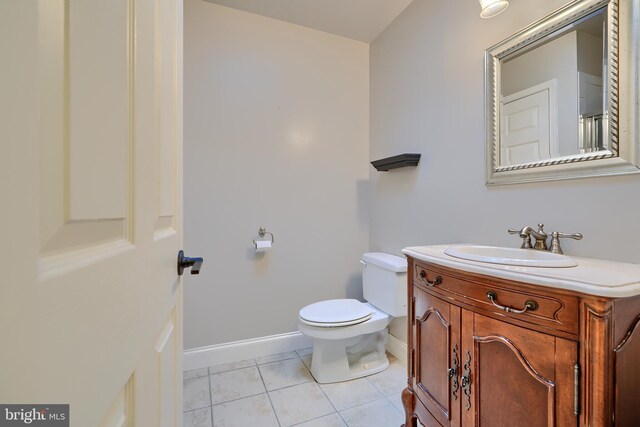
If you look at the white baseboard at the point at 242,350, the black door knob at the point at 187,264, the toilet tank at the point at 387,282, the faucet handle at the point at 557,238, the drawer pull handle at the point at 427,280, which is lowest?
the white baseboard at the point at 242,350

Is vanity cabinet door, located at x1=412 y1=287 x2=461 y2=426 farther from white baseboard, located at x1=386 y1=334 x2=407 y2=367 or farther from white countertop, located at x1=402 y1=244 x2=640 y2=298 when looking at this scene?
white baseboard, located at x1=386 y1=334 x2=407 y2=367

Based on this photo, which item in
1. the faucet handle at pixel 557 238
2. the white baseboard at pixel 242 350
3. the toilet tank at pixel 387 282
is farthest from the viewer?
the white baseboard at pixel 242 350

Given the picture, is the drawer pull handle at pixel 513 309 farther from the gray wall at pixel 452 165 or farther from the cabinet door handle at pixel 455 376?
the gray wall at pixel 452 165

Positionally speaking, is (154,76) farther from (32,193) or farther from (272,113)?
(272,113)

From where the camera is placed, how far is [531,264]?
82 centimetres

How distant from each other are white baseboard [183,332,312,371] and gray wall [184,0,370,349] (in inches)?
2.0

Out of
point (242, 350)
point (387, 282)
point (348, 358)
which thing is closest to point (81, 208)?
point (387, 282)

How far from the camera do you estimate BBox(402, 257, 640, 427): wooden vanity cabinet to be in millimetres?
645

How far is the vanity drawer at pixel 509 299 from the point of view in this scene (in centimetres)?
70

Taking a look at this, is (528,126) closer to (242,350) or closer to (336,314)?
(336,314)

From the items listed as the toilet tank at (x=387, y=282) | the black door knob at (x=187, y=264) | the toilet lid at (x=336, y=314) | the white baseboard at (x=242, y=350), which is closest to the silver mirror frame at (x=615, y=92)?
the toilet tank at (x=387, y=282)

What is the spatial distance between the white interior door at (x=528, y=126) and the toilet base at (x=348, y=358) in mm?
1409

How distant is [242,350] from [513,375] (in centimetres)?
178

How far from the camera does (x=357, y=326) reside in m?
1.71
